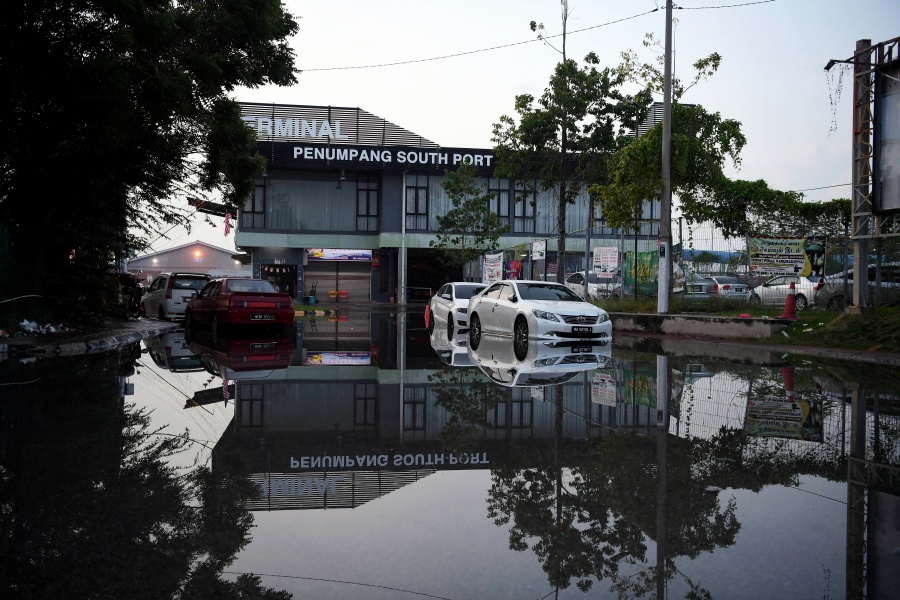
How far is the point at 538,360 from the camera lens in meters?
14.3

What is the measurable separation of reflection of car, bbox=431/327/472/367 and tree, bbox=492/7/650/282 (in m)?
8.94

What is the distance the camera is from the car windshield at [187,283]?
2827 centimetres

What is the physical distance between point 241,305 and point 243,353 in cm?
511

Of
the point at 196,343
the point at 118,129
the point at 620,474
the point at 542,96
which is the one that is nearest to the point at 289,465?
the point at 620,474

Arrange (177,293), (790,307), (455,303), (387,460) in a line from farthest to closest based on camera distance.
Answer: (177,293) → (455,303) → (790,307) → (387,460)

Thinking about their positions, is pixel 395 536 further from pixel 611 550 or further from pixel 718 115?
pixel 718 115

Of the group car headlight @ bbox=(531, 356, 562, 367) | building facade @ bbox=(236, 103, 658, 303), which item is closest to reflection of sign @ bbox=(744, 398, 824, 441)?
car headlight @ bbox=(531, 356, 562, 367)

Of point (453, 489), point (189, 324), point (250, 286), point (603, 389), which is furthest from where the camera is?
point (189, 324)

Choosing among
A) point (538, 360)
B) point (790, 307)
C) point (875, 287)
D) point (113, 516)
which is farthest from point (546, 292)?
point (113, 516)

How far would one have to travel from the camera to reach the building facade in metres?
54.7

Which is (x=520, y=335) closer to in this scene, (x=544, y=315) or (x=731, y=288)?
(x=544, y=315)

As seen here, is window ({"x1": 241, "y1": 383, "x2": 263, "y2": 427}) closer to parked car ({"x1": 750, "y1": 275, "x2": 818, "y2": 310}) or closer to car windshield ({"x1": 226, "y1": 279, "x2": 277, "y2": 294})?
car windshield ({"x1": 226, "y1": 279, "x2": 277, "y2": 294})

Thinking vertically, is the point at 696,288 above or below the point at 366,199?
below

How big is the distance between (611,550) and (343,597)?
1.52 metres
